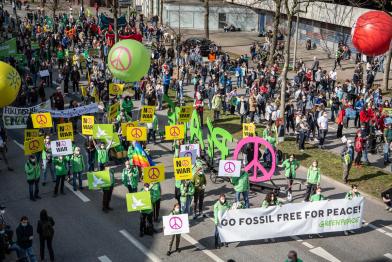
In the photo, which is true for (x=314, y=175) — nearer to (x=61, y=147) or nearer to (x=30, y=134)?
(x=61, y=147)

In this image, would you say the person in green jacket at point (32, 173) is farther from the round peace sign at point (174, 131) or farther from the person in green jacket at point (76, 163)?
the round peace sign at point (174, 131)

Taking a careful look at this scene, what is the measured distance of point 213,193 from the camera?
20.7 metres

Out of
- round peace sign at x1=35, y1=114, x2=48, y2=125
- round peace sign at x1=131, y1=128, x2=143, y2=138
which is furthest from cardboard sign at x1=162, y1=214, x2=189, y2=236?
round peace sign at x1=35, y1=114, x2=48, y2=125

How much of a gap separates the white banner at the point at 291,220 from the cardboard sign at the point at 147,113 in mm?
8603

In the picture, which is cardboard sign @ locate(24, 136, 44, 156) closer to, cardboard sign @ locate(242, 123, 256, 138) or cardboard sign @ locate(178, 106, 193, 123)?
cardboard sign @ locate(178, 106, 193, 123)

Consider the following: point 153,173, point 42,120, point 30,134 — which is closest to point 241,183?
point 153,173

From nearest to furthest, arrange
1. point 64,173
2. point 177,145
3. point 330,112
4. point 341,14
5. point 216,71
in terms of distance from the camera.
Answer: point 64,173, point 177,145, point 330,112, point 216,71, point 341,14

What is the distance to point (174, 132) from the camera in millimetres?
21672

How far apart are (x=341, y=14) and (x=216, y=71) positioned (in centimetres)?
1573

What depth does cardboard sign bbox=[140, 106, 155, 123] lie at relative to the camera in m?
23.7

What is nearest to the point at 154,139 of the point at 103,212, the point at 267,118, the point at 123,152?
the point at 123,152

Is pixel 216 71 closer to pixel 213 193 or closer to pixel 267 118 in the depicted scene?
pixel 267 118

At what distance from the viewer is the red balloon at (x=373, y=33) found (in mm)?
19391

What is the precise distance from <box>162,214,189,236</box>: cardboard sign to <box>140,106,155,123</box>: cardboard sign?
8.75 metres
